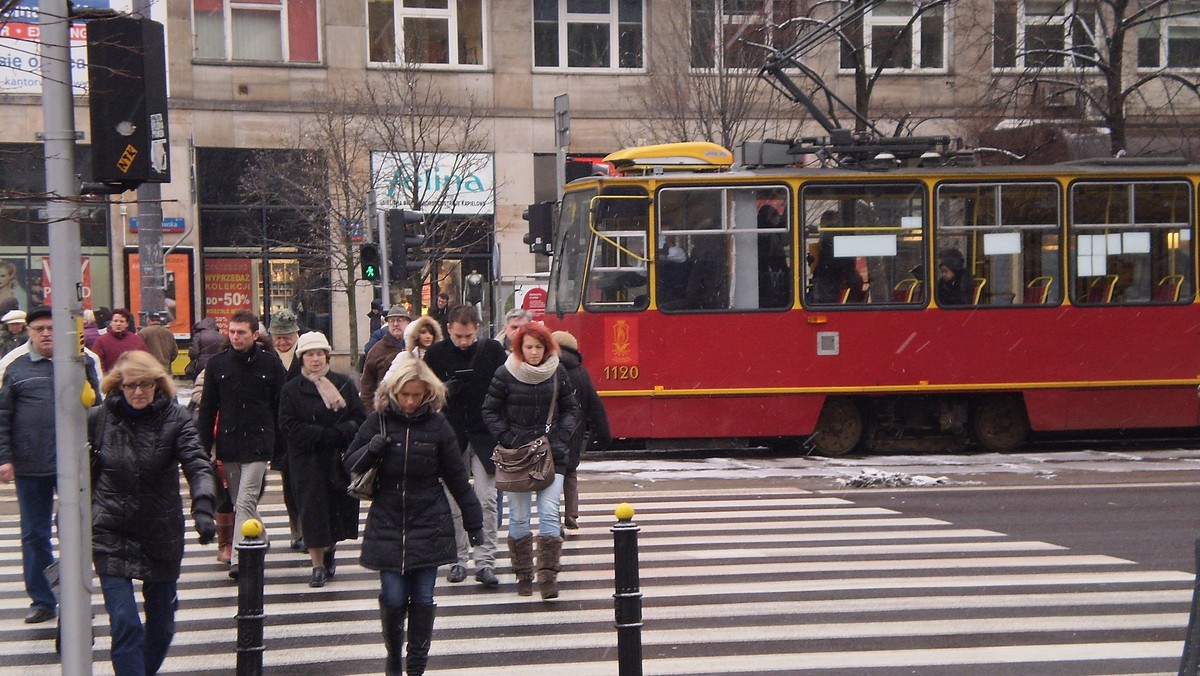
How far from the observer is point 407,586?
6.63 meters

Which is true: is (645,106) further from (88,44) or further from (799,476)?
(88,44)

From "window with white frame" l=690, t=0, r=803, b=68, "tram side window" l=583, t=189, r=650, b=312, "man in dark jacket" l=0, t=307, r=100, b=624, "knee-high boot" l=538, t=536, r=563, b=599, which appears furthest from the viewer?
"window with white frame" l=690, t=0, r=803, b=68

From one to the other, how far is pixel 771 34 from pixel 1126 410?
11117 mm

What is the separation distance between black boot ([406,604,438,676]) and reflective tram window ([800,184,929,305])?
1041 centimetres

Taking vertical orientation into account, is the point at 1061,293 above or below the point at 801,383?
above

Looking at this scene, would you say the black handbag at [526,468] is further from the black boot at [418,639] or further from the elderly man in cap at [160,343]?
the elderly man in cap at [160,343]

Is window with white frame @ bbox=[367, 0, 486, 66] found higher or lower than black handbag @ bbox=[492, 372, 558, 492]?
higher

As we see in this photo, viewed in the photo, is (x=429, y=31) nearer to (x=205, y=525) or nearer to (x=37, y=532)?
(x=37, y=532)

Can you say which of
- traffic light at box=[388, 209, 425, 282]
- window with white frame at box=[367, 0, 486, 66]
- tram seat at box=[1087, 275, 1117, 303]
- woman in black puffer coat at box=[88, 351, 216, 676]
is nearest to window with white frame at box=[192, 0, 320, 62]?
window with white frame at box=[367, 0, 486, 66]

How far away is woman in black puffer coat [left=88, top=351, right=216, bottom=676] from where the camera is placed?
603 cm

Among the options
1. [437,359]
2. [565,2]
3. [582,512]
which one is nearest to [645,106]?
[565,2]

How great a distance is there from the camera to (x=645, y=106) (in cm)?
3014


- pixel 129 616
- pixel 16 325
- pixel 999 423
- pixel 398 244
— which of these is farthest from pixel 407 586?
pixel 999 423

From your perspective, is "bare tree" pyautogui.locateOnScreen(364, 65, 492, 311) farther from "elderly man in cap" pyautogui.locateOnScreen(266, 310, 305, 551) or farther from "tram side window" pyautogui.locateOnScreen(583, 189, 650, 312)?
"elderly man in cap" pyautogui.locateOnScreen(266, 310, 305, 551)
